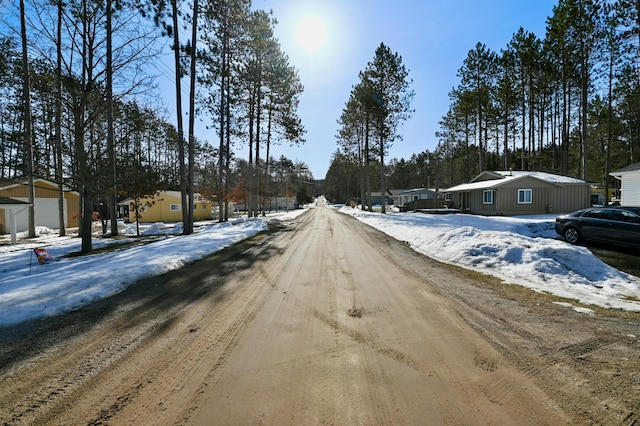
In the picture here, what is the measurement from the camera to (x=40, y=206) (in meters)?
25.8

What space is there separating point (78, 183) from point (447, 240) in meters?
13.4

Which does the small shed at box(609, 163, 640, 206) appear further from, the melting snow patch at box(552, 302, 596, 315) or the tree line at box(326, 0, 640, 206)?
the melting snow patch at box(552, 302, 596, 315)

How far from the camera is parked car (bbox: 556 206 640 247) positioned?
9781 mm

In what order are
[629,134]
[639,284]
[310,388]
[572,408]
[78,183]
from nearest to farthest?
1. [572,408]
2. [310,388]
3. [639,284]
4. [78,183]
5. [629,134]

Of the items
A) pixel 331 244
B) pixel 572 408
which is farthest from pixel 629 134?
pixel 572 408

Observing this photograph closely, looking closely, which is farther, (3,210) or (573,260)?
(3,210)

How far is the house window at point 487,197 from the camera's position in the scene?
26.3 metres

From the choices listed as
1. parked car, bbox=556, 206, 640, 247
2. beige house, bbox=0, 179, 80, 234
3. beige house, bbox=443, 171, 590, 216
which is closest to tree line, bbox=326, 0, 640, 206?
beige house, bbox=443, 171, 590, 216

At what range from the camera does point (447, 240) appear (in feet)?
34.9

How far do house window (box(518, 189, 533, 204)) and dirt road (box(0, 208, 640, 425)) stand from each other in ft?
75.1

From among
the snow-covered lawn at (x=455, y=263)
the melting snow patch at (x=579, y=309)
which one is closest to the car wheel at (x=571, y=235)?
the snow-covered lawn at (x=455, y=263)

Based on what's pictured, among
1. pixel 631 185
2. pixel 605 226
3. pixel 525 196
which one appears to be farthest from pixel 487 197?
pixel 605 226

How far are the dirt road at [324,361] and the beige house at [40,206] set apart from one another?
78.7ft

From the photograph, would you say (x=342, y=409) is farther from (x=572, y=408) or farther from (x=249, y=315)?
(x=249, y=315)
